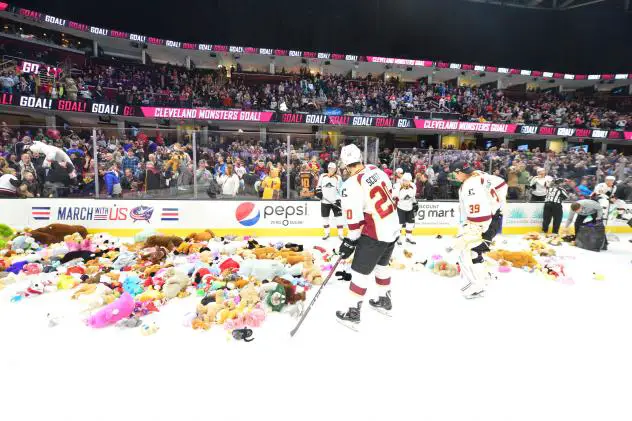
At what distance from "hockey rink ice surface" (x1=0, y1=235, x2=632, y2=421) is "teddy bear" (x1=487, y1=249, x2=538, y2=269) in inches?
66.6

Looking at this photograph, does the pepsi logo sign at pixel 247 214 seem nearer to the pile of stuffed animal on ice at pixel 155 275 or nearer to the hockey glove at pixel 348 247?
the pile of stuffed animal on ice at pixel 155 275

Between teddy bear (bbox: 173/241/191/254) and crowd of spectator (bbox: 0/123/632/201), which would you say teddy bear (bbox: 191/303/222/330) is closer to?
teddy bear (bbox: 173/241/191/254)

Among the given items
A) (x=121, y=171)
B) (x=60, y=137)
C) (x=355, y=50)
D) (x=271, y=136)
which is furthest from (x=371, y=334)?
(x=355, y=50)

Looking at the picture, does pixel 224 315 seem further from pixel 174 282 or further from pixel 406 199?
pixel 406 199

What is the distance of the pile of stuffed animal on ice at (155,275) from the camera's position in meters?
4.04

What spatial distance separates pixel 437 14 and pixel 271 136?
29949 millimetres

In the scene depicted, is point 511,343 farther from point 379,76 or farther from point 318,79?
point 379,76

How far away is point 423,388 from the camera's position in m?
2.94

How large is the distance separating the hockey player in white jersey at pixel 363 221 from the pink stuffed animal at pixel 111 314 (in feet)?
8.23

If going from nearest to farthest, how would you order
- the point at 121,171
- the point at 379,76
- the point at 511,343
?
the point at 511,343 < the point at 121,171 < the point at 379,76

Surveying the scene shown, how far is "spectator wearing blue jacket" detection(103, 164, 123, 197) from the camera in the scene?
26.5ft

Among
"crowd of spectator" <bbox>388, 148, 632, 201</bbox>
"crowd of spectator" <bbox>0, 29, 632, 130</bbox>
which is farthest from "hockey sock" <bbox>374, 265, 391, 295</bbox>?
"crowd of spectator" <bbox>0, 29, 632, 130</bbox>

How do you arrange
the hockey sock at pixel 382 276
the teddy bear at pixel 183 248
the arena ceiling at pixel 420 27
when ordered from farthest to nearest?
1. the arena ceiling at pixel 420 27
2. the teddy bear at pixel 183 248
3. the hockey sock at pixel 382 276

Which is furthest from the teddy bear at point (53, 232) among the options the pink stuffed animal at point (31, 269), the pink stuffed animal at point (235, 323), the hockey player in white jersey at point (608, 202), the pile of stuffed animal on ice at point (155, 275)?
the hockey player in white jersey at point (608, 202)
